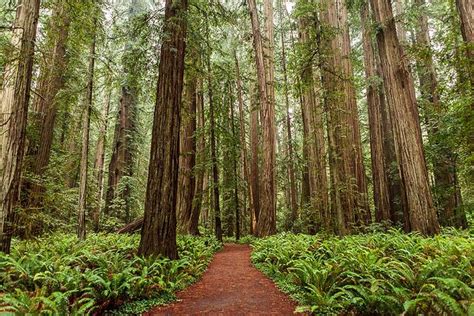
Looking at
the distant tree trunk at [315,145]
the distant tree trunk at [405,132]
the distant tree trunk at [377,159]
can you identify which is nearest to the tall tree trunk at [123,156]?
the distant tree trunk at [315,145]

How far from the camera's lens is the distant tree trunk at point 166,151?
6.02 metres

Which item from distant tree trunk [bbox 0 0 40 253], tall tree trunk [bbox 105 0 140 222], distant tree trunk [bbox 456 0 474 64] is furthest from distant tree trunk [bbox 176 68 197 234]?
distant tree trunk [bbox 456 0 474 64]

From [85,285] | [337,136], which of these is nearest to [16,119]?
[85,285]

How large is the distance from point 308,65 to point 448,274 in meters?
6.65

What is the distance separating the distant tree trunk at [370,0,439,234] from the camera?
7.29m

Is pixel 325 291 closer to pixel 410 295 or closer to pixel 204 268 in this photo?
pixel 410 295

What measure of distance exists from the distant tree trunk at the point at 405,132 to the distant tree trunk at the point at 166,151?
5669 millimetres

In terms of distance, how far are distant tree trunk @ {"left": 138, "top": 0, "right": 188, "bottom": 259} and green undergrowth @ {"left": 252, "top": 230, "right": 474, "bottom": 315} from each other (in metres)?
2.56

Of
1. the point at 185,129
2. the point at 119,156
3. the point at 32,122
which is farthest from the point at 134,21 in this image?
the point at 119,156

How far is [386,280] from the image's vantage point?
373cm

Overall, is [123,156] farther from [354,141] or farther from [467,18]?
[467,18]

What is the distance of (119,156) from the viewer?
1692 centimetres

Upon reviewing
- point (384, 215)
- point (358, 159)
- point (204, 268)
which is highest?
point (358, 159)

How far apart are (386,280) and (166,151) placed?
4.64 meters
